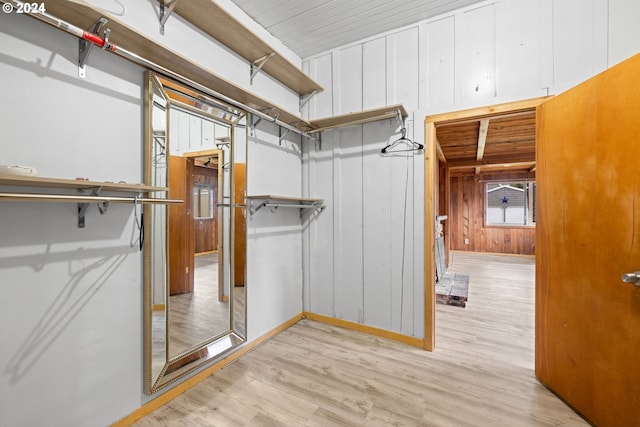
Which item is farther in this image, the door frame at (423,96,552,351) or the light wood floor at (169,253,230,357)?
the door frame at (423,96,552,351)

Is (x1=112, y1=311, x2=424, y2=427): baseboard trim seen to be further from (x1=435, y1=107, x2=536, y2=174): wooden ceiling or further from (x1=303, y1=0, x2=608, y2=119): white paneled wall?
(x1=303, y1=0, x2=608, y2=119): white paneled wall

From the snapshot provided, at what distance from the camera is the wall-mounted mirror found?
1662mm

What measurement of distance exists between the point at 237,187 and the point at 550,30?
2.71m

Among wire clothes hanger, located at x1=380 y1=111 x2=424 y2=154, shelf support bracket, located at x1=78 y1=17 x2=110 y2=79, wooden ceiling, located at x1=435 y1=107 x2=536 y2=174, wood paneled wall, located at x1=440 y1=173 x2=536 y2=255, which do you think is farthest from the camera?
wood paneled wall, located at x1=440 y1=173 x2=536 y2=255

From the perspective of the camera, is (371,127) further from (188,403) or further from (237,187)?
(188,403)

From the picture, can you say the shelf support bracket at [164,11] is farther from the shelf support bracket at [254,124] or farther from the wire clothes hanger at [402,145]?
the wire clothes hanger at [402,145]

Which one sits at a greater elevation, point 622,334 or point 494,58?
point 494,58

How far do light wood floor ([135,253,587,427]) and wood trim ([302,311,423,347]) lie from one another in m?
0.06

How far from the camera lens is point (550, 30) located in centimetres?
199

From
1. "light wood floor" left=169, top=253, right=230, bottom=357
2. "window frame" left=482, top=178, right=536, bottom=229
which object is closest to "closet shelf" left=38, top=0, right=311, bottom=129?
"light wood floor" left=169, top=253, right=230, bottom=357

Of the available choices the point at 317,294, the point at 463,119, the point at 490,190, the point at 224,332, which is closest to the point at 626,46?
the point at 463,119

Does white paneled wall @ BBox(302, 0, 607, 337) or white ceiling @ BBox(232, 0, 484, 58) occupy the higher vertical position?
white ceiling @ BBox(232, 0, 484, 58)

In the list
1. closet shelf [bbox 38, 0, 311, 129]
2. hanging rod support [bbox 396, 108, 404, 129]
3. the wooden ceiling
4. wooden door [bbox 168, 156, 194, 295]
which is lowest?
wooden door [bbox 168, 156, 194, 295]

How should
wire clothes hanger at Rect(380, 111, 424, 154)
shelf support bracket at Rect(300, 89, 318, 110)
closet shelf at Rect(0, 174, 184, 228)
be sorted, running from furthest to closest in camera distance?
shelf support bracket at Rect(300, 89, 318, 110), wire clothes hanger at Rect(380, 111, 424, 154), closet shelf at Rect(0, 174, 184, 228)
